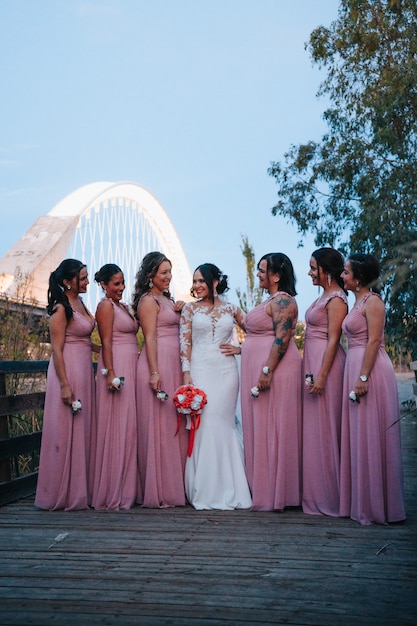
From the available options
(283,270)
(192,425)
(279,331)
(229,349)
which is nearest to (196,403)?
(192,425)

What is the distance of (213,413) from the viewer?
6242mm

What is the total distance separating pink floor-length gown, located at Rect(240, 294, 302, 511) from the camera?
5.89 m

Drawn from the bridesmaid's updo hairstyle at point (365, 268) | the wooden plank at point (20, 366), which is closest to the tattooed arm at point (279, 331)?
the bridesmaid's updo hairstyle at point (365, 268)

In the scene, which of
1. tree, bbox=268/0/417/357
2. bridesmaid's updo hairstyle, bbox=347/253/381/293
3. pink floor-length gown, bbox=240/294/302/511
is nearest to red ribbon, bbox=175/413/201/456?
pink floor-length gown, bbox=240/294/302/511

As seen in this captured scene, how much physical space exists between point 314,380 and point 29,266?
33417mm

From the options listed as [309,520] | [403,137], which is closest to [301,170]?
[403,137]

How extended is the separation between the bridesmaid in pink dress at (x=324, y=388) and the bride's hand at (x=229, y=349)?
0.57 meters

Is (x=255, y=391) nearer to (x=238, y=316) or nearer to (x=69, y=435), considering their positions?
(x=238, y=316)

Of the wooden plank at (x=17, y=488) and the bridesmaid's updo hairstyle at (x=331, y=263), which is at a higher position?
the bridesmaid's updo hairstyle at (x=331, y=263)

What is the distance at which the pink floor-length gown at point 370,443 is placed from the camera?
529 centimetres

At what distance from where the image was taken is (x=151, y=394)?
20.6ft

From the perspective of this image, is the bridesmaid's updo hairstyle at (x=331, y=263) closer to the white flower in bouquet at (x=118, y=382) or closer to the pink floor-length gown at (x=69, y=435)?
the white flower in bouquet at (x=118, y=382)

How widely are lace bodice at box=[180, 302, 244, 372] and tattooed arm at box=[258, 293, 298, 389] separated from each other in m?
0.45

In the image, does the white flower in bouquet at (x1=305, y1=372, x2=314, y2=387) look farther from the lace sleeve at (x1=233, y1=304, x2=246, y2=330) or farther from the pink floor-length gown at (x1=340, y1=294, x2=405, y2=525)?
the lace sleeve at (x1=233, y1=304, x2=246, y2=330)
